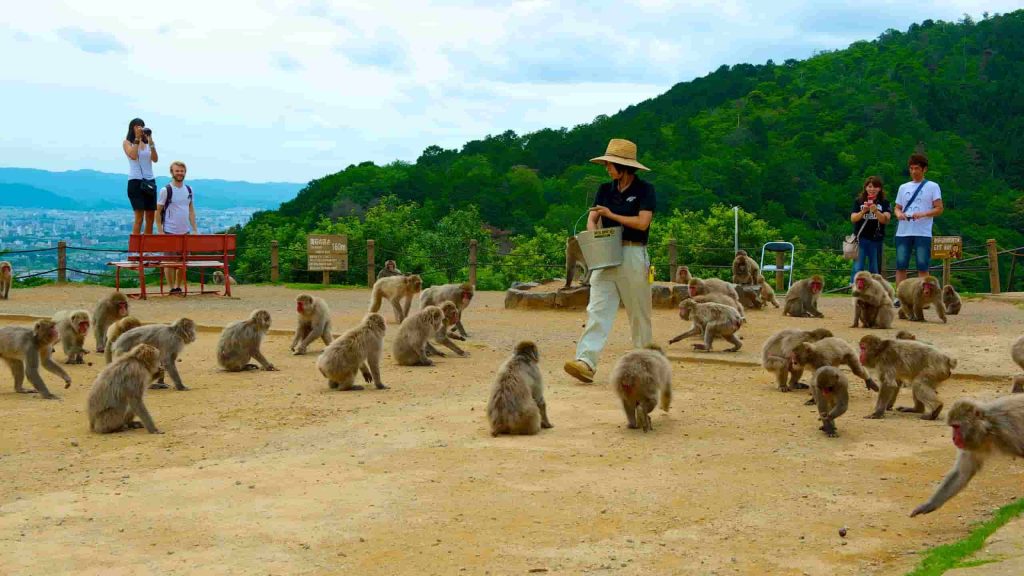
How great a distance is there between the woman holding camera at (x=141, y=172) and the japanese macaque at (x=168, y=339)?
831cm

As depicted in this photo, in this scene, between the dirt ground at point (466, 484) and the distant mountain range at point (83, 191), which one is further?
the distant mountain range at point (83, 191)

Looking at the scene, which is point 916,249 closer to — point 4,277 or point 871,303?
point 871,303

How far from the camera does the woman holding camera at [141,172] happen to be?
17844 millimetres

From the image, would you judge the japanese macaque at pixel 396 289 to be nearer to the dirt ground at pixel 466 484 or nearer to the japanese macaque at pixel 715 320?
the japanese macaque at pixel 715 320

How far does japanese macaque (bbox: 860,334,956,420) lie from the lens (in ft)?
27.1

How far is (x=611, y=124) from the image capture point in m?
68.5

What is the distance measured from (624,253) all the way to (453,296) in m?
4.66

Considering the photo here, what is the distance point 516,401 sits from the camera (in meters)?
7.91

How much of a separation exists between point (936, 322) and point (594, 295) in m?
7.51

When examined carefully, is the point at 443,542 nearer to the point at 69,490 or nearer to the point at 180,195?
the point at 69,490

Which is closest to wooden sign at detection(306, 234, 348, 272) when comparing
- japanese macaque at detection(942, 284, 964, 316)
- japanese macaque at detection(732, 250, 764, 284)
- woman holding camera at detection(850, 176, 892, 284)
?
japanese macaque at detection(732, 250, 764, 284)

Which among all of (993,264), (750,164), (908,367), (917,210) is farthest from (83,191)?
(908,367)

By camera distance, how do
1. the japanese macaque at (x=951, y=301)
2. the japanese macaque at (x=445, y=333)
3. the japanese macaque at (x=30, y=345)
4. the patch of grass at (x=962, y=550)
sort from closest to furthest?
the patch of grass at (x=962, y=550) < the japanese macaque at (x=30, y=345) < the japanese macaque at (x=445, y=333) < the japanese macaque at (x=951, y=301)

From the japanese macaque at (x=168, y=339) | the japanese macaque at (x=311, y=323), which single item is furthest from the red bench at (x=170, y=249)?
the japanese macaque at (x=168, y=339)
